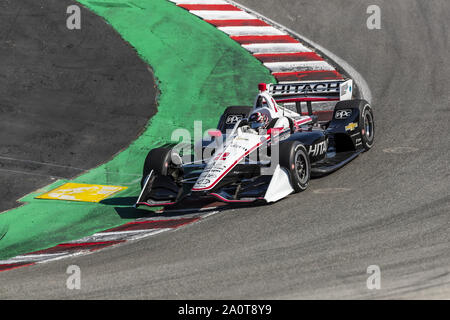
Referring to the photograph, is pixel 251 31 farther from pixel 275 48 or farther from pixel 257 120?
pixel 257 120

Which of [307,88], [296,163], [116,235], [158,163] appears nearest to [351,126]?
[307,88]

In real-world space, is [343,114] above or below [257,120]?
above

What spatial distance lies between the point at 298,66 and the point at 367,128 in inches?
175

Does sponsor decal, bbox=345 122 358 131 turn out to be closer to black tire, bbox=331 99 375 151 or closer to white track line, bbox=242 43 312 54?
black tire, bbox=331 99 375 151

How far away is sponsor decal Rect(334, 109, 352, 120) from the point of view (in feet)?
41.5

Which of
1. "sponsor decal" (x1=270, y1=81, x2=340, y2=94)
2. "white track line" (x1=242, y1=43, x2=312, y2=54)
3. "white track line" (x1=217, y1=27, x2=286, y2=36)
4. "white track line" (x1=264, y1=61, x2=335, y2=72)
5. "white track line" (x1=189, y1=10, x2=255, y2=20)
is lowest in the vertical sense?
"sponsor decal" (x1=270, y1=81, x2=340, y2=94)

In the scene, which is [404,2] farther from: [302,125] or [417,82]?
[302,125]

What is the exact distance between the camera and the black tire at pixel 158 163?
11445 millimetres

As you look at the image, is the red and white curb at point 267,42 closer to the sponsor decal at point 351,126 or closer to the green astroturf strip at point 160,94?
the green astroturf strip at point 160,94

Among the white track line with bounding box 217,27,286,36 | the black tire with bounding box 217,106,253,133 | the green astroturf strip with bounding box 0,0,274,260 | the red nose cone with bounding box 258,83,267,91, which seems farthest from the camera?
the white track line with bounding box 217,27,286,36

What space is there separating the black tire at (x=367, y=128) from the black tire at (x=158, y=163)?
11.1ft

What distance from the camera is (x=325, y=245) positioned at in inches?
342

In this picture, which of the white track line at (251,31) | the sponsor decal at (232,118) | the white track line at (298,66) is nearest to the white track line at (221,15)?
the white track line at (251,31)

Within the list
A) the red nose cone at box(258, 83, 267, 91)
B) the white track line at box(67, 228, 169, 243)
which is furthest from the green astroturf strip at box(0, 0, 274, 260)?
the red nose cone at box(258, 83, 267, 91)
